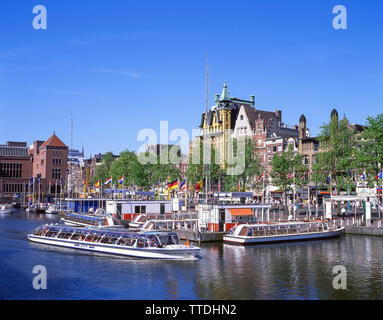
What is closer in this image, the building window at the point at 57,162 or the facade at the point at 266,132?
the facade at the point at 266,132

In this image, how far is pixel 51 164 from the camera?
604ft

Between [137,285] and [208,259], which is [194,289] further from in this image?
[208,259]

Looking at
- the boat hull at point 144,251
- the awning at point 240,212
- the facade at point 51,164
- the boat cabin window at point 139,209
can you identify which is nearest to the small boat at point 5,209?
the facade at point 51,164

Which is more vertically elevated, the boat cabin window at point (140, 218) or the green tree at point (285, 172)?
the green tree at point (285, 172)

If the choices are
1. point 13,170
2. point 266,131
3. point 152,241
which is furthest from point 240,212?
point 13,170

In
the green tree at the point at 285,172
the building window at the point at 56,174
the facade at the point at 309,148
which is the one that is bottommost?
the green tree at the point at 285,172

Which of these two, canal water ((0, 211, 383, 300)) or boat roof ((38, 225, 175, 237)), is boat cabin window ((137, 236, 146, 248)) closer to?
boat roof ((38, 225, 175, 237))

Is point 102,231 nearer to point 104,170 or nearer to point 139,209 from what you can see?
point 139,209

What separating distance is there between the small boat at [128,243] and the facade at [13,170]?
135186mm

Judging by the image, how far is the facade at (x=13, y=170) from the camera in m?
181

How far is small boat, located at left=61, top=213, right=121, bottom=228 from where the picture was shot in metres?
70.6

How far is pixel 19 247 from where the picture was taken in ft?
174

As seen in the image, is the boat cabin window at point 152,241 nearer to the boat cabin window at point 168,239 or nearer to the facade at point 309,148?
the boat cabin window at point 168,239

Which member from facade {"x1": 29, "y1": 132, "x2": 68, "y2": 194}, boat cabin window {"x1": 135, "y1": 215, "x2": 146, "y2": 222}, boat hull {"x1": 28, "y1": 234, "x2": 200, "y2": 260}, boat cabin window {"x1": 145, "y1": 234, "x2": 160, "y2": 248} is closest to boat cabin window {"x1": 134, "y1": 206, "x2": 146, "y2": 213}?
boat cabin window {"x1": 135, "y1": 215, "x2": 146, "y2": 222}
